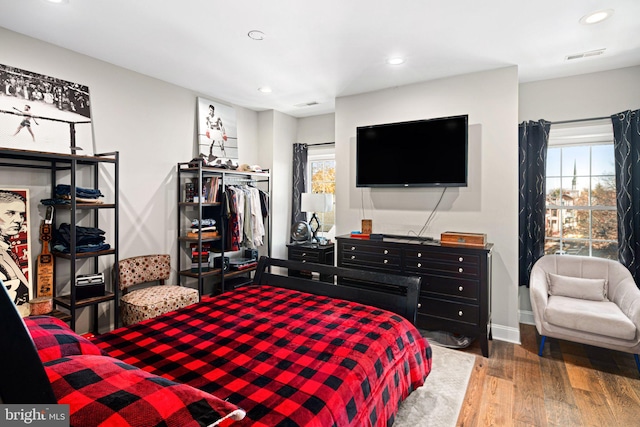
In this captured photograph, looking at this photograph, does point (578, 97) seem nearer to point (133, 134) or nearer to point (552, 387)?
point (552, 387)

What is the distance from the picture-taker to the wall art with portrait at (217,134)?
4.26 metres

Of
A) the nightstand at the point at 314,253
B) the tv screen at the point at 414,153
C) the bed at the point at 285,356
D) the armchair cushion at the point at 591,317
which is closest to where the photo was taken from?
the bed at the point at 285,356

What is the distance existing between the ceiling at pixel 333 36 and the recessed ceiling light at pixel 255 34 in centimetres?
4

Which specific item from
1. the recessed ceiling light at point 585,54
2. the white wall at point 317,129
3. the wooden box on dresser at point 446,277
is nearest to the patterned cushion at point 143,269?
the wooden box on dresser at point 446,277

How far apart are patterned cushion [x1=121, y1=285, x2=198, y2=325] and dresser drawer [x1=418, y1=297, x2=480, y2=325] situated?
7.50ft

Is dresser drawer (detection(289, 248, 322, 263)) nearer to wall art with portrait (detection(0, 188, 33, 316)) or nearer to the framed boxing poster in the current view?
the framed boxing poster

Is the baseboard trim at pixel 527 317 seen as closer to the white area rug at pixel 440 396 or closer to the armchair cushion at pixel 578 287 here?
the armchair cushion at pixel 578 287

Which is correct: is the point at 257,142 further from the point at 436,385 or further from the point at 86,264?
the point at 436,385

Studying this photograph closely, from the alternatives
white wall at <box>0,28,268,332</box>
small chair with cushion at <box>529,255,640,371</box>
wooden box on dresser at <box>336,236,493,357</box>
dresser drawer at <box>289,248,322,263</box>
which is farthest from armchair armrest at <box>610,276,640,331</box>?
white wall at <box>0,28,268,332</box>

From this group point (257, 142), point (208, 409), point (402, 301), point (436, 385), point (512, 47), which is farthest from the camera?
point (257, 142)

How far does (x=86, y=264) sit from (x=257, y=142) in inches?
110

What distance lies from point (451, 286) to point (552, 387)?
102 centimetres

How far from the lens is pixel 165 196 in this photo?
3.91 m

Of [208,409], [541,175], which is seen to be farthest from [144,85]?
[541,175]
